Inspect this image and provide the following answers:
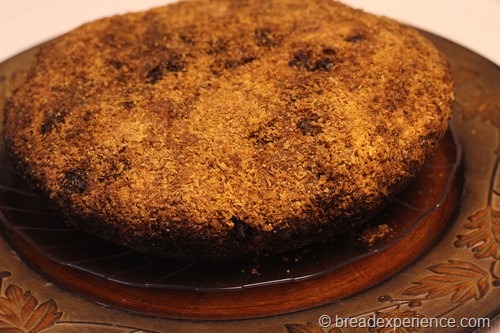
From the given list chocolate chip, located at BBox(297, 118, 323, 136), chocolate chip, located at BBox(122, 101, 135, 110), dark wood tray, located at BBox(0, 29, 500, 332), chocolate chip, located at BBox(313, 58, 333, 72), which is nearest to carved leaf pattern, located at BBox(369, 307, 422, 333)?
dark wood tray, located at BBox(0, 29, 500, 332)

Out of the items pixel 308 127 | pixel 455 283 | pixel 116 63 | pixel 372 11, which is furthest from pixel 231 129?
pixel 372 11

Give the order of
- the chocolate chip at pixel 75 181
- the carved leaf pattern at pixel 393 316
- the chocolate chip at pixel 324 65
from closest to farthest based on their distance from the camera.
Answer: the carved leaf pattern at pixel 393 316
the chocolate chip at pixel 75 181
the chocolate chip at pixel 324 65

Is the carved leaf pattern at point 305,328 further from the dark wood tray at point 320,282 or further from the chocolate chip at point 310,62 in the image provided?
the chocolate chip at point 310,62

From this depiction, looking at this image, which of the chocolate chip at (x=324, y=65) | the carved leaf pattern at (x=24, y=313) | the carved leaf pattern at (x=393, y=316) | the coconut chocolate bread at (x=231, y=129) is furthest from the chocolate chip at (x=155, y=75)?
the carved leaf pattern at (x=393, y=316)

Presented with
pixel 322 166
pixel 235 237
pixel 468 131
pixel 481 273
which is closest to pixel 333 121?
pixel 322 166

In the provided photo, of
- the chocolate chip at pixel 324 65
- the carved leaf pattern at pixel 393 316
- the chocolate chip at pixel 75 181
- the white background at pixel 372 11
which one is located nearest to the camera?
the carved leaf pattern at pixel 393 316

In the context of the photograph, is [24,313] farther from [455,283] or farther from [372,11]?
[372,11]

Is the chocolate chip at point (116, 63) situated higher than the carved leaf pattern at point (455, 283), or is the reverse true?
the chocolate chip at point (116, 63)
